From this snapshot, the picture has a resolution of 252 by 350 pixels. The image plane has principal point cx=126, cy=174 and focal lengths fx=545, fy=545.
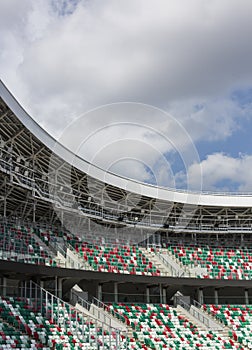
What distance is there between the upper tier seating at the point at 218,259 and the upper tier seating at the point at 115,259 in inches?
188

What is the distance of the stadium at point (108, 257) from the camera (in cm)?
3195

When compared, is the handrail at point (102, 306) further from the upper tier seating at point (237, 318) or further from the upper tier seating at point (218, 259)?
the upper tier seating at point (218, 259)

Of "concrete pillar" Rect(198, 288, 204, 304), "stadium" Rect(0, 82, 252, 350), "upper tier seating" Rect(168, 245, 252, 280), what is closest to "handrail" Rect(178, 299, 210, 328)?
"stadium" Rect(0, 82, 252, 350)

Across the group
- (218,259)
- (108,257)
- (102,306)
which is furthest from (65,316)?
(218,259)

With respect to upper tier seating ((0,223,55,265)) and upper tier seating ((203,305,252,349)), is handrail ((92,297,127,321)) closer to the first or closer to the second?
upper tier seating ((0,223,55,265))

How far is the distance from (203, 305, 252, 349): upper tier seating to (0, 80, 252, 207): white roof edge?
9.12 meters

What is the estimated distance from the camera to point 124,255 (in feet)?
145

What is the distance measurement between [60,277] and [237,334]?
1386 centimetres

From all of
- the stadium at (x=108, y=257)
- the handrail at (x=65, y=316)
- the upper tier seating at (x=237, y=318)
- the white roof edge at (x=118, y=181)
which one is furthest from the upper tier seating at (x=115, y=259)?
the handrail at (x=65, y=316)

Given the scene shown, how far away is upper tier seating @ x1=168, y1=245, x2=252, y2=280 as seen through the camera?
4593 cm

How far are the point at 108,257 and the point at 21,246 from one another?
379 inches

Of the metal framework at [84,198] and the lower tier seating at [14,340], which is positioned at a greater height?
the metal framework at [84,198]

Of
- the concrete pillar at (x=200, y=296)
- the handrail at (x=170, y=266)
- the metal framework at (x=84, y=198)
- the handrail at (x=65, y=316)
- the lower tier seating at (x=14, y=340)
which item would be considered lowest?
the lower tier seating at (x=14, y=340)

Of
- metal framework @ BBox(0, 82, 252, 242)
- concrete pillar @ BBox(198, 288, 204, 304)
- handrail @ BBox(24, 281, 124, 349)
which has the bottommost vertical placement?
handrail @ BBox(24, 281, 124, 349)
